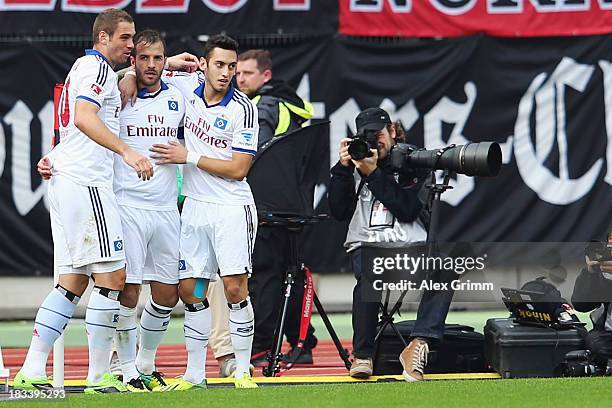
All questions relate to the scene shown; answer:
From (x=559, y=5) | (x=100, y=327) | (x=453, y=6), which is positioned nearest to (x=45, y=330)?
(x=100, y=327)

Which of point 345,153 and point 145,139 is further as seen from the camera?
point 345,153

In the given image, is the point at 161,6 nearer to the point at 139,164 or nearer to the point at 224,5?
the point at 224,5

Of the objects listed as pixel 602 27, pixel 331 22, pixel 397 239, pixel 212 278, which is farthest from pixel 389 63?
pixel 212 278

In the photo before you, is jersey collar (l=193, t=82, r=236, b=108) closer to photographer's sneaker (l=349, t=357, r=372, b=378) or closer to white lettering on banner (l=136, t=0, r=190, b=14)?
photographer's sneaker (l=349, t=357, r=372, b=378)

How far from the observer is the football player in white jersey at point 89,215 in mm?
7617

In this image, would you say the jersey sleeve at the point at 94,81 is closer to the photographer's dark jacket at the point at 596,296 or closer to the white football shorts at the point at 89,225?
the white football shorts at the point at 89,225

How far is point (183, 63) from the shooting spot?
28.5ft

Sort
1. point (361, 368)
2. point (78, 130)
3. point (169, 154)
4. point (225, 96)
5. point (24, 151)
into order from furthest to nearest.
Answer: point (24, 151), point (361, 368), point (225, 96), point (169, 154), point (78, 130)

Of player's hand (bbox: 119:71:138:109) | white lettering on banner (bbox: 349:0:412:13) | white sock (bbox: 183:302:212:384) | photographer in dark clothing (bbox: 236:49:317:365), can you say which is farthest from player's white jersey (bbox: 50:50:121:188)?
white lettering on banner (bbox: 349:0:412:13)

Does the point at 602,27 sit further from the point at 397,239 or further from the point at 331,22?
the point at 397,239

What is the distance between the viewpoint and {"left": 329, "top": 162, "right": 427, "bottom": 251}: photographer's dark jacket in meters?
8.92

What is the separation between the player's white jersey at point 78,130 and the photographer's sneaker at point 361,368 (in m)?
2.14

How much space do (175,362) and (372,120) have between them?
9.30ft

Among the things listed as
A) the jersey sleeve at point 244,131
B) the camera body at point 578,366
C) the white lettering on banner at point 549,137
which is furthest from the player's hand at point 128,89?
the white lettering on banner at point 549,137
